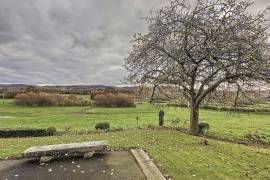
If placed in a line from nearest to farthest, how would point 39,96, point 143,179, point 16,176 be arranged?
1. point 143,179
2. point 16,176
3. point 39,96

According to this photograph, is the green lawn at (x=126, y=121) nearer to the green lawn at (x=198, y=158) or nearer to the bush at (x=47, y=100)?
the bush at (x=47, y=100)

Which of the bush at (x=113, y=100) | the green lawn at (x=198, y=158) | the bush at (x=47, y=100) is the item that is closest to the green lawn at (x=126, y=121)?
the bush at (x=47, y=100)

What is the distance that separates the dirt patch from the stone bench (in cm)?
27

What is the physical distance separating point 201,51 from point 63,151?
8.82m

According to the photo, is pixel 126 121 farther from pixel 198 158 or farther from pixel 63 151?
pixel 198 158

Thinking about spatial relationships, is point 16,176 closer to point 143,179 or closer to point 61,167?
point 61,167

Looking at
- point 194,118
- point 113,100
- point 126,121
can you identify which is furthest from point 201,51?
point 113,100

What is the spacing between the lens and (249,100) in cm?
1490

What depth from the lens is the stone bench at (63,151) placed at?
988 centimetres

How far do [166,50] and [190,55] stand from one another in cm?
144

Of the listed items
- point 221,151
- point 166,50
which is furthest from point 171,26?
point 221,151

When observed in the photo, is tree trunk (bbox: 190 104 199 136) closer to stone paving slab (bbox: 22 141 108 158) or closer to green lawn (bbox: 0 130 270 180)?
green lawn (bbox: 0 130 270 180)

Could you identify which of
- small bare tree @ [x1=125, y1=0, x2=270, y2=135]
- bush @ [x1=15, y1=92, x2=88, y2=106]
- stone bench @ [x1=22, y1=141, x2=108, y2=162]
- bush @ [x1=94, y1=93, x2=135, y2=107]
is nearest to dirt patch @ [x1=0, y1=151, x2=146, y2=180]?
stone bench @ [x1=22, y1=141, x2=108, y2=162]

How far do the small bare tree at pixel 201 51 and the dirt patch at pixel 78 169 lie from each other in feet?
23.8
